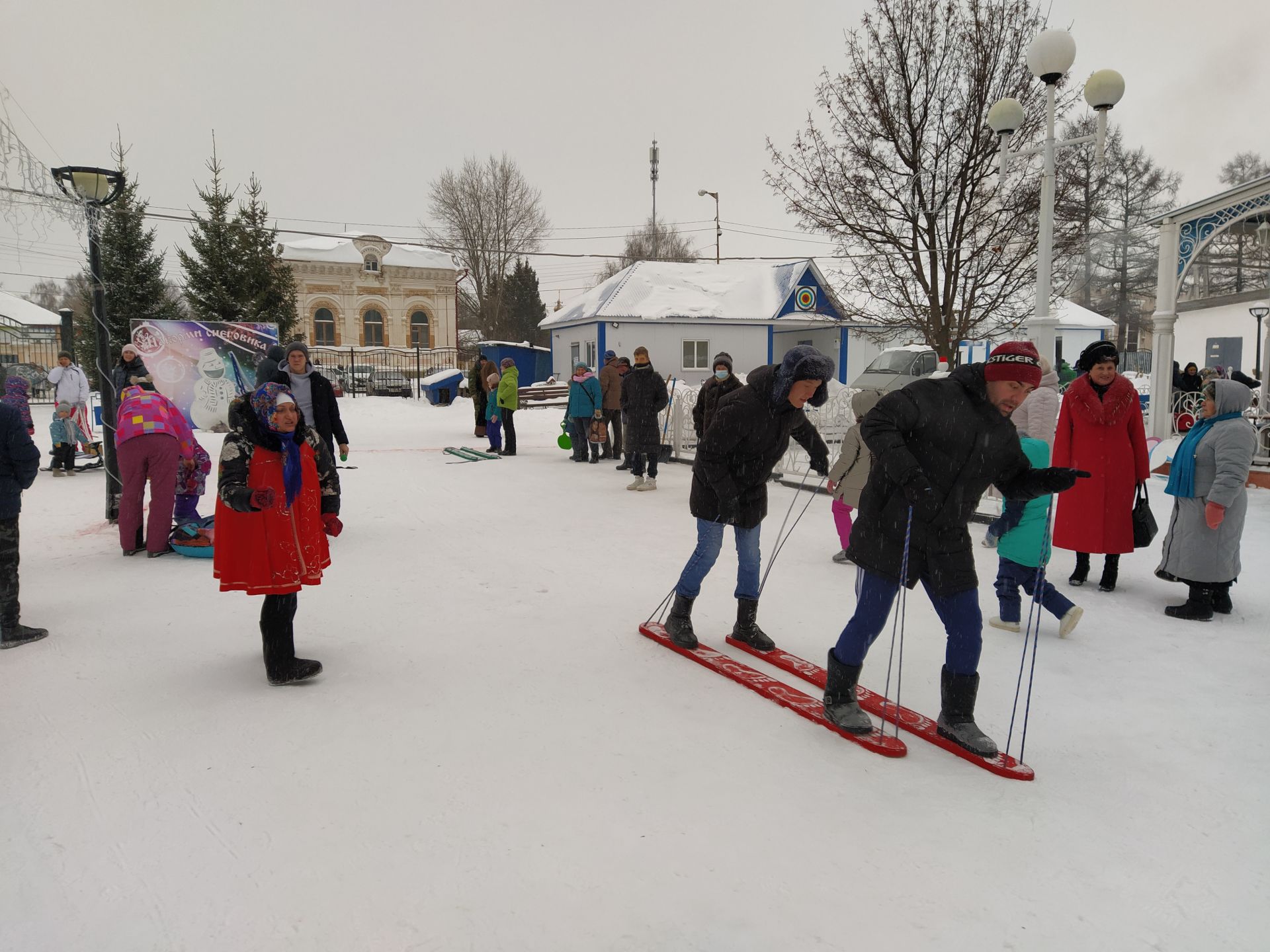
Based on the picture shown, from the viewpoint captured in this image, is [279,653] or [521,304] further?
[521,304]

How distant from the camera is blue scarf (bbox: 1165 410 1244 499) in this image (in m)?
5.05

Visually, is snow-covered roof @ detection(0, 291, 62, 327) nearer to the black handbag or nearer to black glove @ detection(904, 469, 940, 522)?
the black handbag

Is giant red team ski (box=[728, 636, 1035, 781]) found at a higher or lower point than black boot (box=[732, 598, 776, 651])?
lower

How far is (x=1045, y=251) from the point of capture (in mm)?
8961

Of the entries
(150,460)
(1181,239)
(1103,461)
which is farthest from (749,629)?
(1181,239)

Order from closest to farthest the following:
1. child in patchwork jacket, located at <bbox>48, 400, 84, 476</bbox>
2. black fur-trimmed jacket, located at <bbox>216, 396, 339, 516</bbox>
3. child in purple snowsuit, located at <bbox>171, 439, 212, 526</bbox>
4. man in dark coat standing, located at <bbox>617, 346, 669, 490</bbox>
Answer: black fur-trimmed jacket, located at <bbox>216, 396, 339, 516</bbox> < child in purple snowsuit, located at <bbox>171, 439, 212, 526</bbox> < man in dark coat standing, located at <bbox>617, 346, 669, 490</bbox> < child in patchwork jacket, located at <bbox>48, 400, 84, 476</bbox>

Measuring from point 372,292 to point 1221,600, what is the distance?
42.9 meters

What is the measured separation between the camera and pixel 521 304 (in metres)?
44.5

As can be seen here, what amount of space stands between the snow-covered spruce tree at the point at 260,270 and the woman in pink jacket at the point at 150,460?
Answer: 17.0 m

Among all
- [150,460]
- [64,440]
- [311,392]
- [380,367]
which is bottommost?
[64,440]

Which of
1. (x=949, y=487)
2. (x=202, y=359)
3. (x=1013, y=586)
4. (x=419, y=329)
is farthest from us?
(x=419, y=329)

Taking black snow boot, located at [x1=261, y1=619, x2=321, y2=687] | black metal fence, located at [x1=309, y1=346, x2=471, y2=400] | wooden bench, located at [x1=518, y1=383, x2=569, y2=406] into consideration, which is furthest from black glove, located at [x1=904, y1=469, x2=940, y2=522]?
wooden bench, located at [x1=518, y1=383, x2=569, y2=406]

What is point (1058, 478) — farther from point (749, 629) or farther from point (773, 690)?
point (749, 629)

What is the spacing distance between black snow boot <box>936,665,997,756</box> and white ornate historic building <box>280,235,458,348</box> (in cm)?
4219
